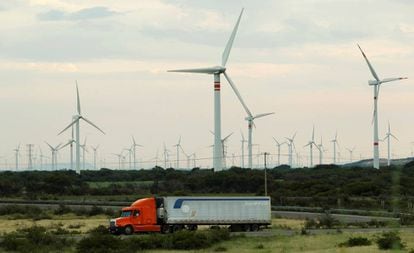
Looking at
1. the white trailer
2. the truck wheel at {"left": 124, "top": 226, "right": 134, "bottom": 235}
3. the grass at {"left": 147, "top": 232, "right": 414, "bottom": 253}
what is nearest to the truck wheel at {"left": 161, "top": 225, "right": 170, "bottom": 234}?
the white trailer

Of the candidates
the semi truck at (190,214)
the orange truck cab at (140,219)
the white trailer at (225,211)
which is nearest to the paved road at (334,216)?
the white trailer at (225,211)

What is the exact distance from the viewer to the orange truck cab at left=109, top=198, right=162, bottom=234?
5519 cm

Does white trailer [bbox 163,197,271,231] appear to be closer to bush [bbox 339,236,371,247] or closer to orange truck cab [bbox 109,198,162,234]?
orange truck cab [bbox 109,198,162,234]

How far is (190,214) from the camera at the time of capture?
190 ft

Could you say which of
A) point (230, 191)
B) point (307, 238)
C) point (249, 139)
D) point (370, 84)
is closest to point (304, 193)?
point (230, 191)

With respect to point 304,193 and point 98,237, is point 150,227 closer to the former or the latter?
point 98,237

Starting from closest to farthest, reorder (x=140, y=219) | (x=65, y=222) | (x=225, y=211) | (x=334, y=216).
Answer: (x=140, y=219)
(x=225, y=211)
(x=65, y=222)
(x=334, y=216)

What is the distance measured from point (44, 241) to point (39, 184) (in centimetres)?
8903

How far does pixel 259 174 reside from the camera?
431 ft

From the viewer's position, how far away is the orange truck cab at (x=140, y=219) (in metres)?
55.2

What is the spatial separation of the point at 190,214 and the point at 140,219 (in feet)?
13.1

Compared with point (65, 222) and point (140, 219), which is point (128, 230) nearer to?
point (140, 219)

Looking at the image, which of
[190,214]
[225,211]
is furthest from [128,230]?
[225,211]

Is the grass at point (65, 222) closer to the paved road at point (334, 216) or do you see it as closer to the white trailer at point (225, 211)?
the white trailer at point (225, 211)
